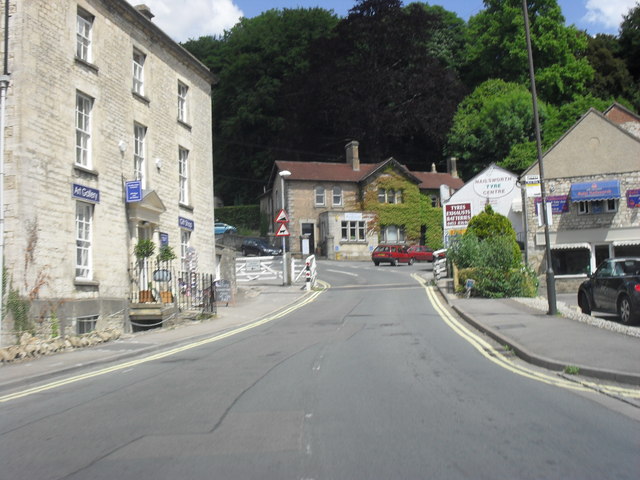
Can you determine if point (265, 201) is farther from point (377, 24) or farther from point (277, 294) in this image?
point (277, 294)

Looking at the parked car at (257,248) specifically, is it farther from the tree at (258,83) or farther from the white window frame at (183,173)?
the white window frame at (183,173)

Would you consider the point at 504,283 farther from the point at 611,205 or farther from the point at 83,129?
the point at 611,205

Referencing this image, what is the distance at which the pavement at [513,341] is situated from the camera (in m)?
9.91

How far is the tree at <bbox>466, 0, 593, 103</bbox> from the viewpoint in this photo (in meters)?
58.2

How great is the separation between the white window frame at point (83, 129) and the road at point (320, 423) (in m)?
8.23

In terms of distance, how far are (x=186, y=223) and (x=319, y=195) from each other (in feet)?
111

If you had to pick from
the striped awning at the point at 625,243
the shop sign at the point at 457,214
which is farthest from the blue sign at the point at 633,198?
the shop sign at the point at 457,214

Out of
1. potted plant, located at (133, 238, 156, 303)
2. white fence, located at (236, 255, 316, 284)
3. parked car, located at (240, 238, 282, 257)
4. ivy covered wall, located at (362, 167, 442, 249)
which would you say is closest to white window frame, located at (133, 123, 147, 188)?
potted plant, located at (133, 238, 156, 303)

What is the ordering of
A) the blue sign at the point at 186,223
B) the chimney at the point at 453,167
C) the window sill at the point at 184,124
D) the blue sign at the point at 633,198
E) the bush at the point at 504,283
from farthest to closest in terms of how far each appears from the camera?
the chimney at the point at 453,167
the blue sign at the point at 633,198
the window sill at the point at 184,124
the blue sign at the point at 186,223
the bush at the point at 504,283

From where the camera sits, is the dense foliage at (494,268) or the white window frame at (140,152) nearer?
the white window frame at (140,152)

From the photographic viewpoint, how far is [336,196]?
2290 inches

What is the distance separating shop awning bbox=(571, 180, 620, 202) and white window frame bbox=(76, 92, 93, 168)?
2999 centimetres

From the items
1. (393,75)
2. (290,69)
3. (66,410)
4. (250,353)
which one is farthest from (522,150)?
(66,410)

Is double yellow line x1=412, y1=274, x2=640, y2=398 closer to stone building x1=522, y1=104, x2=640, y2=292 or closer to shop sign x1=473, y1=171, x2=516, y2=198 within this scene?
stone building x1=522, y1=104, x2=640, y2=292
